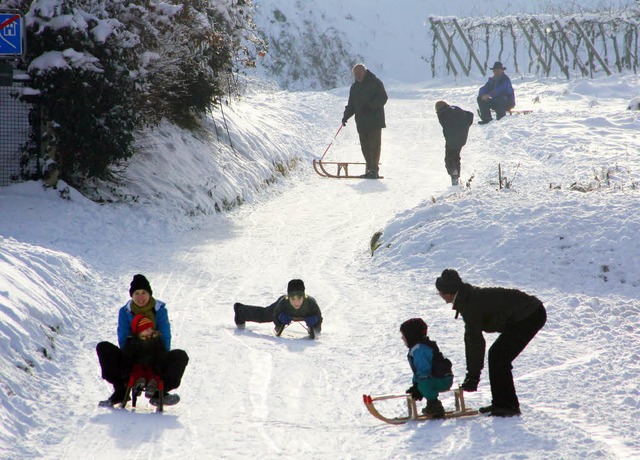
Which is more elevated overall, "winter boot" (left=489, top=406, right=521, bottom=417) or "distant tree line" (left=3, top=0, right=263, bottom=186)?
"distant tree line" (left=3, top=0, right=263, bottom=186)

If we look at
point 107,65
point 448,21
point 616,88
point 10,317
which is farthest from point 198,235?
point 448,21

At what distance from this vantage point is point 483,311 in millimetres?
5934

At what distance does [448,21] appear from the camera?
133 feet

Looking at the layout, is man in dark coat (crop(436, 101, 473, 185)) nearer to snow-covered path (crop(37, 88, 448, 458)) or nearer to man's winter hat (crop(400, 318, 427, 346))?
snow-covered path (crop(37, 88, 448, 458))

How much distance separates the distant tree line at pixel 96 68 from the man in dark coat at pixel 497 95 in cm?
1168

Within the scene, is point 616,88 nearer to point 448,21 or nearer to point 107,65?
point 448,21

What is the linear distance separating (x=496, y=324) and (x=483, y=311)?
0.47ft

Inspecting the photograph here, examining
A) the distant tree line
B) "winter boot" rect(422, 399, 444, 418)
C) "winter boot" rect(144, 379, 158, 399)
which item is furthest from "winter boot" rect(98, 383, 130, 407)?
the distant tree line

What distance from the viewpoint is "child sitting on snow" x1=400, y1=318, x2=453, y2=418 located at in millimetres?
6023

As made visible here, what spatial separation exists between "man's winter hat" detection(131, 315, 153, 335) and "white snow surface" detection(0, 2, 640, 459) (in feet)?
2.04

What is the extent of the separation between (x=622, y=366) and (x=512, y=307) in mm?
1935

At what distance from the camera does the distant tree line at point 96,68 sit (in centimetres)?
1202

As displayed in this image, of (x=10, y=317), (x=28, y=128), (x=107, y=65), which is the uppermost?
(x=107, y=65)

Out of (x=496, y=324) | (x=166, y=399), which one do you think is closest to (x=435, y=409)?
(x=496, y=324)
